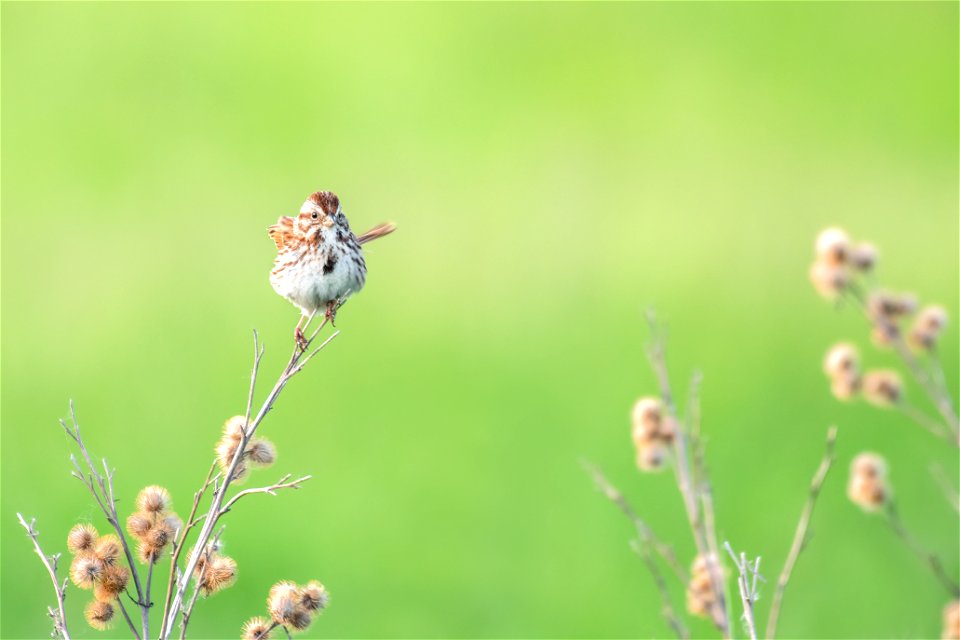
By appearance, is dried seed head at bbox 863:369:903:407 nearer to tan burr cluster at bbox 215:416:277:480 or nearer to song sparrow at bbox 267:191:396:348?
song sparrow at bbox 267:191:396:348

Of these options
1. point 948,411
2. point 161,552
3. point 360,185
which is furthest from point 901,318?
point 360,185

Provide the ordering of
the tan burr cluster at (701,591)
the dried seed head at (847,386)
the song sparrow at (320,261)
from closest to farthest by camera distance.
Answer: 1. the tan burr cluster at (701,591)
2. the dried seed head at (847,386)
3. the song sparrow at (320,261)

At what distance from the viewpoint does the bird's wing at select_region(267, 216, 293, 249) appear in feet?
11.9

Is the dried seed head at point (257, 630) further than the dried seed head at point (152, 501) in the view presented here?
No

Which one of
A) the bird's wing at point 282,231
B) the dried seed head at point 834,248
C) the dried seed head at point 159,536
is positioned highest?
the bird's wing at point 282,231

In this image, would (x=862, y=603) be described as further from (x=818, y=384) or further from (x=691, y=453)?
(x=691, y=453)

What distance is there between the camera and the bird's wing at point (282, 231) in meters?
3.62

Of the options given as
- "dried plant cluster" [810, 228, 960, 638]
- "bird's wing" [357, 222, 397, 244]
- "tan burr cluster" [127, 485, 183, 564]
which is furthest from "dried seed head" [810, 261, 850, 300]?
"tan burr cluster" [127, 485, 183, 564]

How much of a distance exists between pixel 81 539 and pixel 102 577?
0.18 meters

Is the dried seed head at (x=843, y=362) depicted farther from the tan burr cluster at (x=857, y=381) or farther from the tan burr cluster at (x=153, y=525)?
the tan burr cluster at (x=153, y=525)

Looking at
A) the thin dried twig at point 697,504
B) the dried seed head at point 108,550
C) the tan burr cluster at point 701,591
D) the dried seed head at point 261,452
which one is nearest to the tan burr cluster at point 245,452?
the dried seed head at point 261,452

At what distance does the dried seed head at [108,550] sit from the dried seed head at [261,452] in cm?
Answer: 31

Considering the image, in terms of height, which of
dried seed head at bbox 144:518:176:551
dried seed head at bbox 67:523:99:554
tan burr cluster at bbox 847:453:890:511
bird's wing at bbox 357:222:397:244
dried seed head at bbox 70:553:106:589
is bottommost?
dried seed head at bbox 70:553:106:589

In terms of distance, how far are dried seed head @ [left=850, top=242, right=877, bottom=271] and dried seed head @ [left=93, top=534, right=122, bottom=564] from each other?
1892mm
